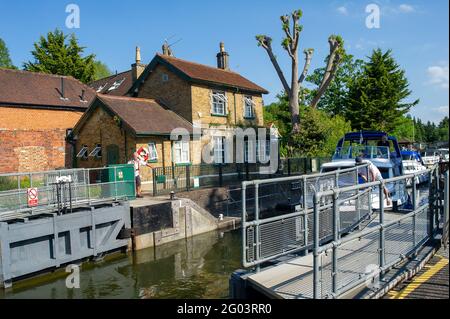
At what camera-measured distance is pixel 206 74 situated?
2688 cm

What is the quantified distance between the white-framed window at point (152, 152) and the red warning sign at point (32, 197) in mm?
9834

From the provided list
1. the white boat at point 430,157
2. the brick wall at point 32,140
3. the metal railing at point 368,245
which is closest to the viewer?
the metal railing at point 368,245

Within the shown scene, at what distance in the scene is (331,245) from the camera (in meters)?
5.16

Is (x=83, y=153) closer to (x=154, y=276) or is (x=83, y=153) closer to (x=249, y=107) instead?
(x=249, y=107)

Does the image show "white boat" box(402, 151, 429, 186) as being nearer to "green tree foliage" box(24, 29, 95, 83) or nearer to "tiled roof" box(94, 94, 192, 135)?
"tiled roof" box(94, 94, 192, 135)

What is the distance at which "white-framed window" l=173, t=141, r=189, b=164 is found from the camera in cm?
2305

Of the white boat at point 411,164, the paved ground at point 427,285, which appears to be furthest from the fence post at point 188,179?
the paved ground at point 427,285

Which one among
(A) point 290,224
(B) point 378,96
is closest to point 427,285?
(A) point 290,224

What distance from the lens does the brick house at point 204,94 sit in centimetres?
2491

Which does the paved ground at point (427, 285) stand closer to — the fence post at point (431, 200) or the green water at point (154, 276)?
the fence post at point (431, 200)

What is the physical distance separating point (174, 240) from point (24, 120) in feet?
50.3

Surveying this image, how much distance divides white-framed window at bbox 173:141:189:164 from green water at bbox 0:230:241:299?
8656 millimetres

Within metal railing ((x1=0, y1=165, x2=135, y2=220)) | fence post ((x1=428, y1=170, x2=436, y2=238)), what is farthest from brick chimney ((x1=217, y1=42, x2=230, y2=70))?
fence post ((x1=428, y1=170, x2=436, y2=238))

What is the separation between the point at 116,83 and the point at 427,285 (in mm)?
34991
